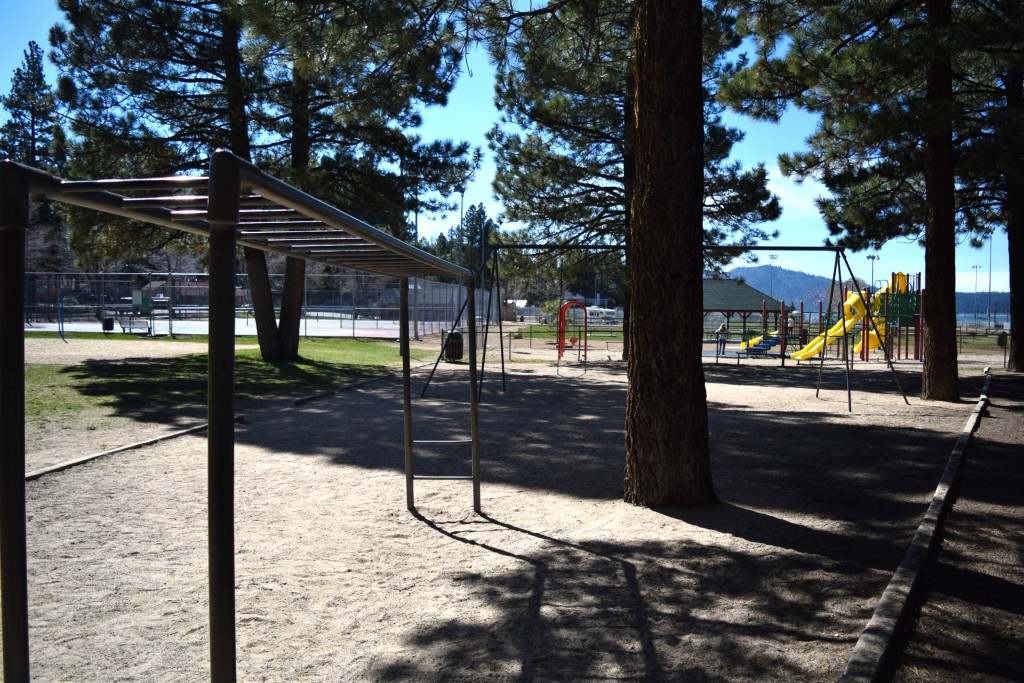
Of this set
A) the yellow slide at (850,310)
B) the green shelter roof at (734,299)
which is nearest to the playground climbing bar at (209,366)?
the yellow slide at (850,310)

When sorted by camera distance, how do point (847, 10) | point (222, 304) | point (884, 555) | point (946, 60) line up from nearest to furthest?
point (222, 304)
point (884, 555)
point (946, 60)
point (847, 10)

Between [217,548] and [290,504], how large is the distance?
4.28m

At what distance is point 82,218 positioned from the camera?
627 inches

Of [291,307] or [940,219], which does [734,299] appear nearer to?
[291,307]

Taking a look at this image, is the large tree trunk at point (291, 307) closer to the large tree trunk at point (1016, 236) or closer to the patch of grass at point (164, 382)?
the patch of grass at point (164, 382)

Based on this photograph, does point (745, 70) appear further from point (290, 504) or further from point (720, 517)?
point (290, 504)

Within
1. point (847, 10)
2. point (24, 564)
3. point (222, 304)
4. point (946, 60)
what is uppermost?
point (847, 10)

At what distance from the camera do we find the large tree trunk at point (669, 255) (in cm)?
604

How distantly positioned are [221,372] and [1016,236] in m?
20.2

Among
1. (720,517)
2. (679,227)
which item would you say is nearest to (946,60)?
(679,227)

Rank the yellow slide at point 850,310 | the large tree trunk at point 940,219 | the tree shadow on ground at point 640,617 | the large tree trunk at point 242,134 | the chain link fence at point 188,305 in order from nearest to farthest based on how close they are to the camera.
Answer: the tree shadow on ground at point 640,617
the large tree trunk at point 940,219
the large tree trunk at point 242,134
the yellow slide at point 850,310
the chain link fence at point 188,305

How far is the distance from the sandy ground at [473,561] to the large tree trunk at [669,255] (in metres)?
0.53

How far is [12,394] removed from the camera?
229 centimetres

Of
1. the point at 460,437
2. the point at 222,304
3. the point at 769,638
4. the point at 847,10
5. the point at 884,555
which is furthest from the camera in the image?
the point at 847,10
